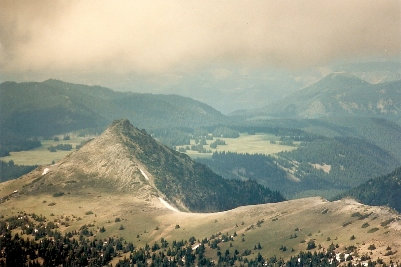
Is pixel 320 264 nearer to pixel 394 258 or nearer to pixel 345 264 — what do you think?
pixel 345 264

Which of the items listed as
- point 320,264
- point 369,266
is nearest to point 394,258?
point 369,266

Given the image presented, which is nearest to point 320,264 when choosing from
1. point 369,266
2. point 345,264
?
point 345,264

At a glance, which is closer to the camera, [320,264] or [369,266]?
[369,266]

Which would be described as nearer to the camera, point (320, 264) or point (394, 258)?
point (394, 258)

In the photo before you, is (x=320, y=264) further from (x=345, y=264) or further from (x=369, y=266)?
(x=369, y=266)

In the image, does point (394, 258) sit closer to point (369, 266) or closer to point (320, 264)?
point (369, 266)
